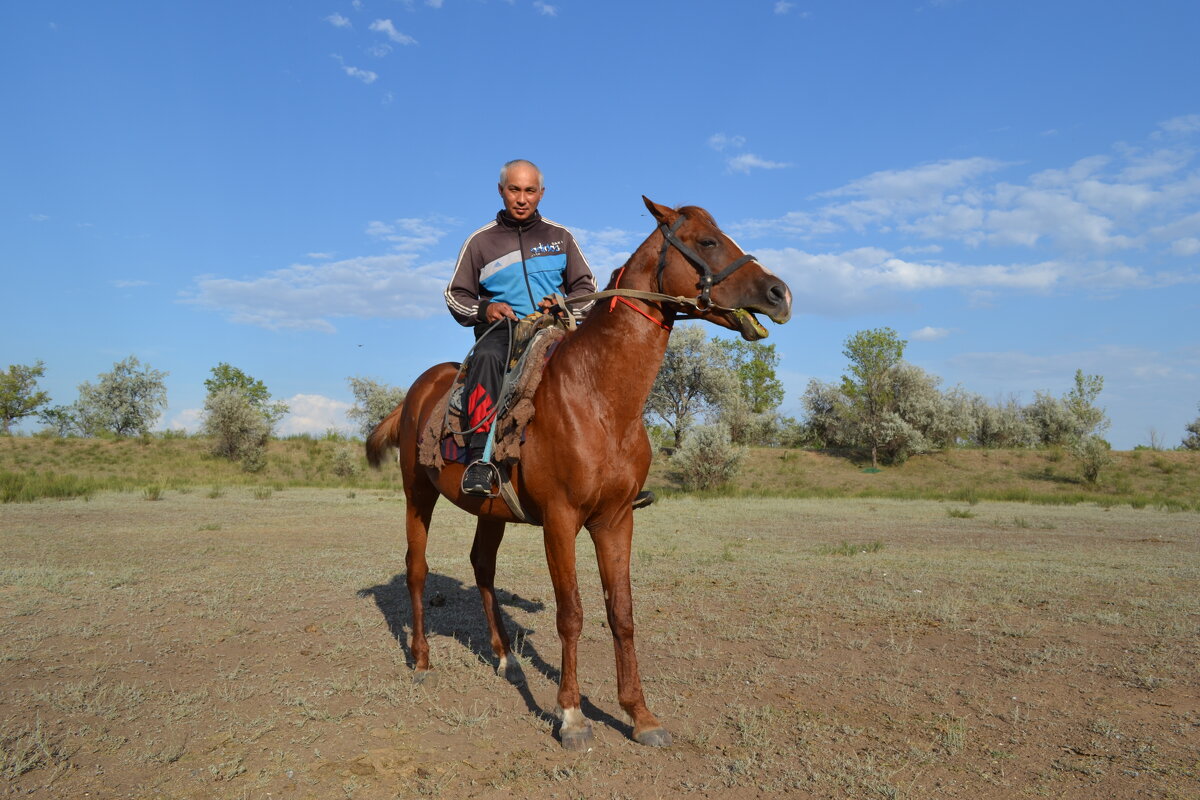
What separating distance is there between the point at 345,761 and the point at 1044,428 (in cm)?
5107

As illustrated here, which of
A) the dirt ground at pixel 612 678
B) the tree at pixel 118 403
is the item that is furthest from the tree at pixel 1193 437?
the tree at pixel 118 403

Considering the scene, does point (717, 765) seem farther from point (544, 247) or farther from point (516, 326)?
point (544, 247)

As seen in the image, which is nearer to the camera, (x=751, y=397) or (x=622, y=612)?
(x=622, y=612)

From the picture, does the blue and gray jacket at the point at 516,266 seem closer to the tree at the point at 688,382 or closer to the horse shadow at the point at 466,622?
the horse shadow at the point at 466,622

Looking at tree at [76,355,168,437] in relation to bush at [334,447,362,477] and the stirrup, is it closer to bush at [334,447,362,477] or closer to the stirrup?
bush at [334,447,362,477]

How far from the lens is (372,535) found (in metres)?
13.5

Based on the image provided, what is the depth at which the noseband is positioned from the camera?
4012mm

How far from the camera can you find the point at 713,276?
4.03m

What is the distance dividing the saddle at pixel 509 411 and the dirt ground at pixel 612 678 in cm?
167

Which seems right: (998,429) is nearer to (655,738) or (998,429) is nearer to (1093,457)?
(1093,457)

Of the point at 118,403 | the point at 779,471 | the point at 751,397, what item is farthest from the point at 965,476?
the point at 118,403

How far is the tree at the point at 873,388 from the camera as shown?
38438 millimetres

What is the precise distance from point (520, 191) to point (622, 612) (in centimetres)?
312

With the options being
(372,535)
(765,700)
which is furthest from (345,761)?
(372,535)
